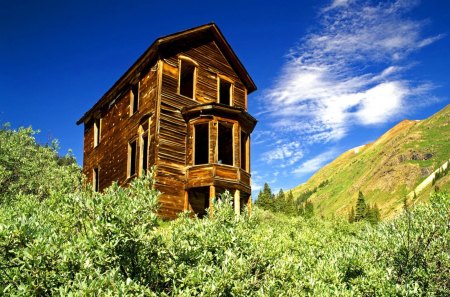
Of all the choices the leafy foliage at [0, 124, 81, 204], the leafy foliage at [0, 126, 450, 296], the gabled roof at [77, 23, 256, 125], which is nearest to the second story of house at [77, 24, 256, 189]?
the gabled roof at [77, 23, 256, 125]

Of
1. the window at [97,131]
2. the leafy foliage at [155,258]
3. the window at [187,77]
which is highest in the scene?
the window at [187,77]

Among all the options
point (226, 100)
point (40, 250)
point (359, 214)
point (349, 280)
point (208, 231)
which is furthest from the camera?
point (359, 214)

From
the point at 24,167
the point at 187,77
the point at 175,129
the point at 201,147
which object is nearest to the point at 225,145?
the point at 201,147

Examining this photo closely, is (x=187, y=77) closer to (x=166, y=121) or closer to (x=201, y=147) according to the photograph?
(x=201, y=147)

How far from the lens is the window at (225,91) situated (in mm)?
29989

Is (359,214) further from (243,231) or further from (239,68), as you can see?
(243,231)

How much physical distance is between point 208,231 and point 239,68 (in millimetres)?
23797

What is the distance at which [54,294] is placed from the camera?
20.8ft

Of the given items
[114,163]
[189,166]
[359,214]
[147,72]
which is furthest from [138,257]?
[359,214]

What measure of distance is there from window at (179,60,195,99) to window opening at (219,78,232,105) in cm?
247

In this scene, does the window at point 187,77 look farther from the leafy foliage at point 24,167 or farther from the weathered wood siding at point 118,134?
the leafy foliage at point 24,167

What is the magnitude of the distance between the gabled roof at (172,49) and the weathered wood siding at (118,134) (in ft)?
2.24

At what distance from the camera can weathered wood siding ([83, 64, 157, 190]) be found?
26062 millimetres

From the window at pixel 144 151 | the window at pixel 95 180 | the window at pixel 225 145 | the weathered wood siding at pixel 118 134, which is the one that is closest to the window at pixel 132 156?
the weathered wood siding at pixel 118 134
